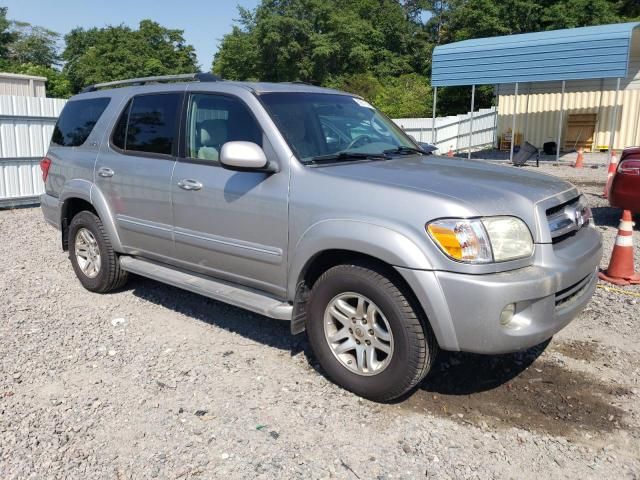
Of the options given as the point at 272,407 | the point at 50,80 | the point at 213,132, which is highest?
the point at 50,80

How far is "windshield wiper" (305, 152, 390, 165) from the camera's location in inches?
147

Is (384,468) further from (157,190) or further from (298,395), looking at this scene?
(157,190)

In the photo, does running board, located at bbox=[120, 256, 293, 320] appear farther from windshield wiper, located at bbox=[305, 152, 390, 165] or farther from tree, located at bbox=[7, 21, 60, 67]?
tree, located at bbox=[7, 21, 60, 67]

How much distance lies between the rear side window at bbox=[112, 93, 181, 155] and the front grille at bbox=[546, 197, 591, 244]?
2.81m

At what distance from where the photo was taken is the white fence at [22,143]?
400 inches

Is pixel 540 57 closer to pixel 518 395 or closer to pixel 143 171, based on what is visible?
pixel 143 171

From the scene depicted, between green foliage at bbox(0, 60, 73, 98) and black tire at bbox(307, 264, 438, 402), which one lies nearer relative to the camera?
black tire at bbox(307, 264, 438, 402)

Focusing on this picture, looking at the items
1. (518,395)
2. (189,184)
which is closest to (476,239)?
(518,395)

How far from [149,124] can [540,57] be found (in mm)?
15944

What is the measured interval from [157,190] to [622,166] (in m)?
5.95

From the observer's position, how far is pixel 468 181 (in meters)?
3.38

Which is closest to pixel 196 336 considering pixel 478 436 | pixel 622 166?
pixel 478 436

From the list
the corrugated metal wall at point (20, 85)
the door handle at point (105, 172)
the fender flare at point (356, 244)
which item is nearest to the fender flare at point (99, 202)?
the door handle at point (105, 172)

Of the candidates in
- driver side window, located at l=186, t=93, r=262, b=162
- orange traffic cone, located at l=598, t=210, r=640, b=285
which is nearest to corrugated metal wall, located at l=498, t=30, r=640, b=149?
orange traffic cone, located at l=598, t=210, r=640, b=285
